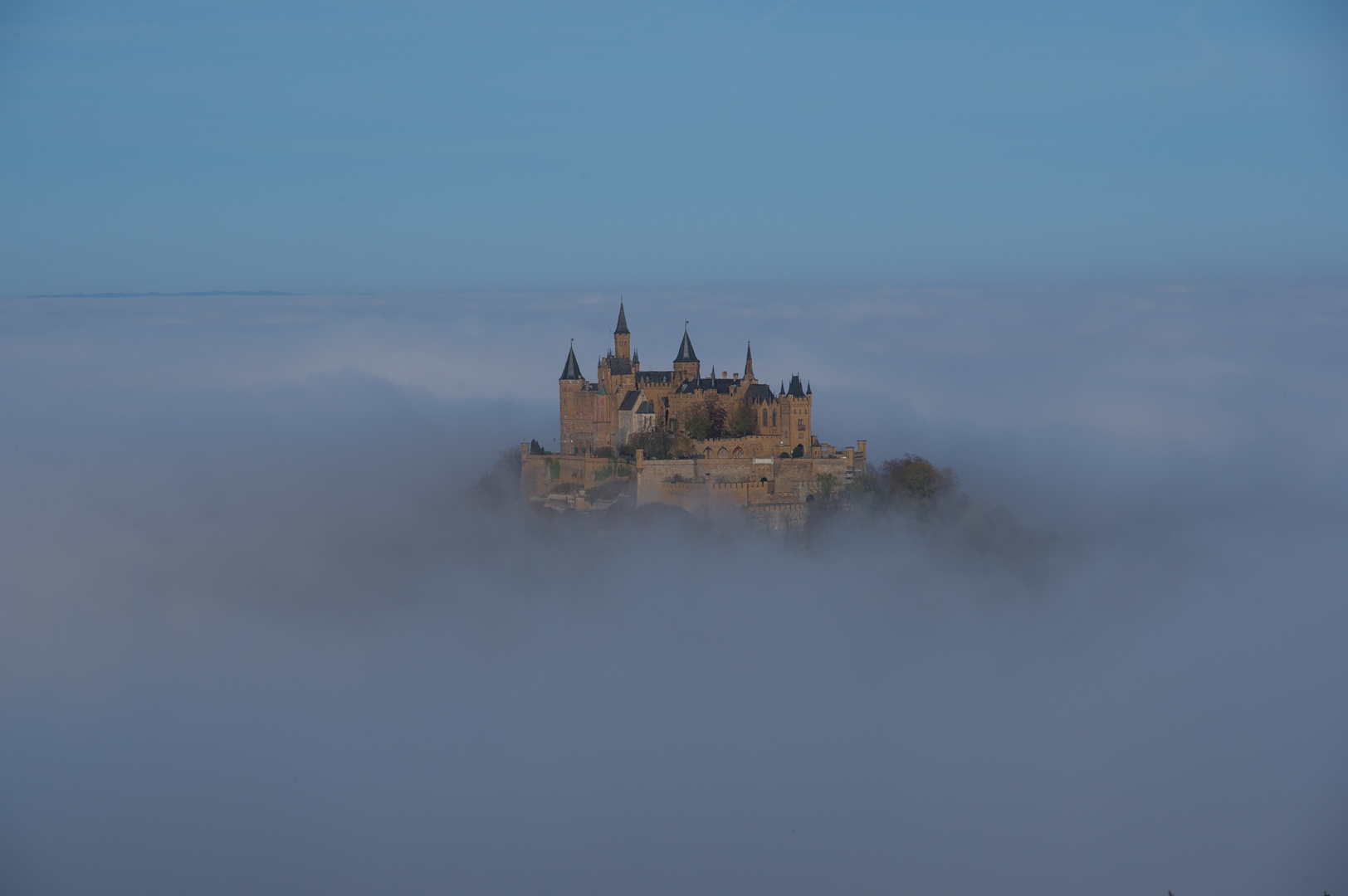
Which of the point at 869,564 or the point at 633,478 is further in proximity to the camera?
the point at 869,564

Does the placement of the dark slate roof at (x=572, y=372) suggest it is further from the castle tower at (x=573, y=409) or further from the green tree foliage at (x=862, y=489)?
the green tree foliage at (x=862, y=489)

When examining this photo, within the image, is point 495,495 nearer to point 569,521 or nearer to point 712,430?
point 569,521

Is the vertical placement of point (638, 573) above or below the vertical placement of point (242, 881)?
above

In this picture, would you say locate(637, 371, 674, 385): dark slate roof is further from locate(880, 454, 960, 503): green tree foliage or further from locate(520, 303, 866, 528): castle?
locate(880, 454, 960, 503): green tree foliage

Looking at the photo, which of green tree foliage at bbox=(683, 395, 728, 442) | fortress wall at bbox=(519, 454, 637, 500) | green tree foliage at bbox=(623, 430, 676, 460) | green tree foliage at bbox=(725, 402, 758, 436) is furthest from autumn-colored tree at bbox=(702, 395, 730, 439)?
fortress wall at bbox=(519, 454, 637, 500)

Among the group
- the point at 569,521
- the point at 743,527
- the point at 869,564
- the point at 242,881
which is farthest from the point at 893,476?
the point at 242,881

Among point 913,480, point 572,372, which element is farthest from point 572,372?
point 913,480

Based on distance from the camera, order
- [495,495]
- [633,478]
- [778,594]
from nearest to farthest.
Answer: [633,478] → [778,594] → [495,495]
